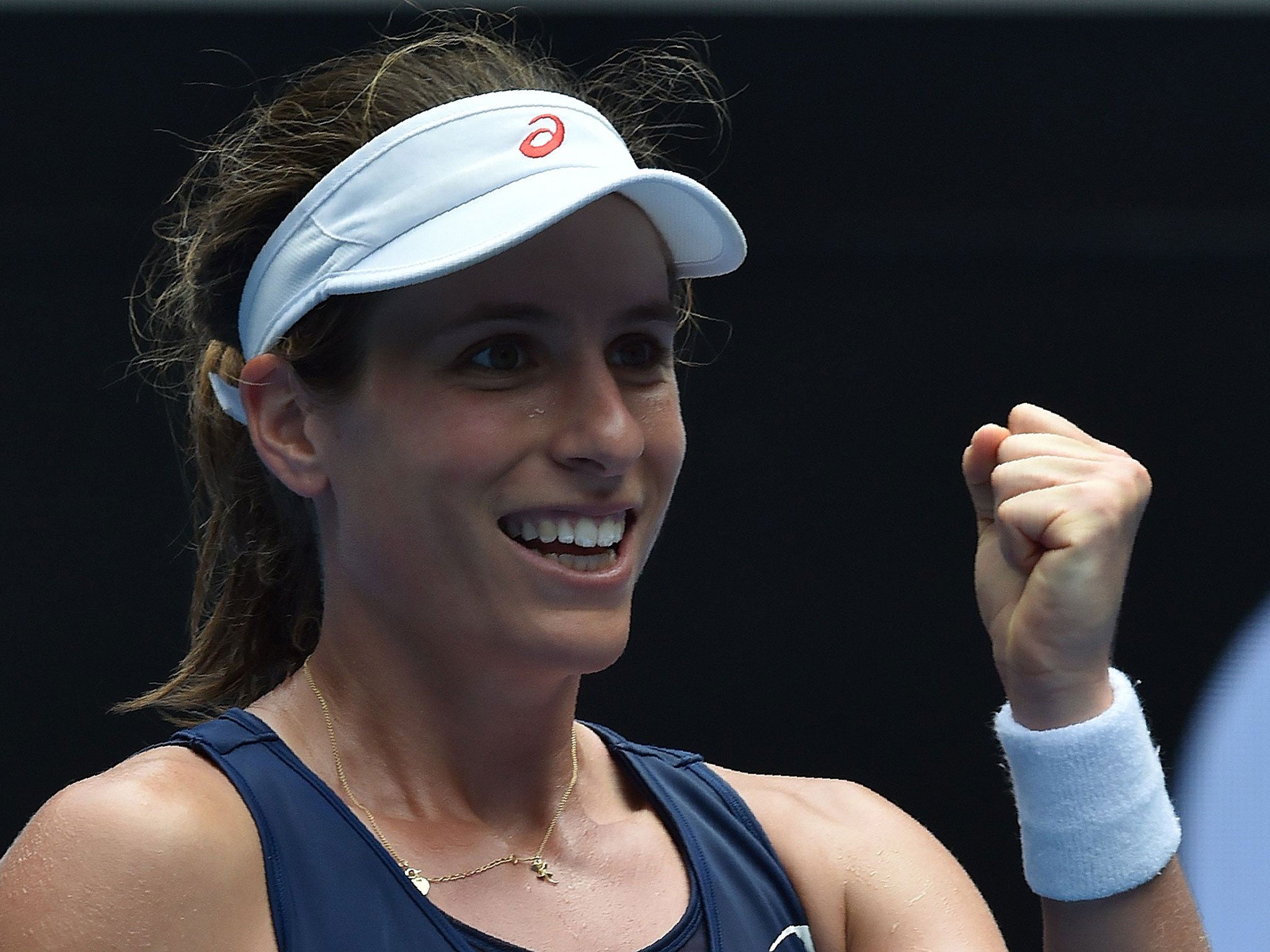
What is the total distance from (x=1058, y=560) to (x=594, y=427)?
1.31 feet

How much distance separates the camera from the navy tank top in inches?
51.6

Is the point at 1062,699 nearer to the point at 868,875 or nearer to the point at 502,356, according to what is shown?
the point at 868,875

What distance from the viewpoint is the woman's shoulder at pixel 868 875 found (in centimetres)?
154

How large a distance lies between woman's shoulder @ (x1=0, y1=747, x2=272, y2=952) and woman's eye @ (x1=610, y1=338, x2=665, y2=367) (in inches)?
19.9

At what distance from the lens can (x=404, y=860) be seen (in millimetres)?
1413

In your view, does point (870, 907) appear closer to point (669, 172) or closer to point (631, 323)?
point (631, 323)

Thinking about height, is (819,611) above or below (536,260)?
below

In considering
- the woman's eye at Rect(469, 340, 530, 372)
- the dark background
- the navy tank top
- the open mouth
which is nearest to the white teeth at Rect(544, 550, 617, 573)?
Answer: the open mouth

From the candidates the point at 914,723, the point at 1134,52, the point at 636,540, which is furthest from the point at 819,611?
the point at 636,540

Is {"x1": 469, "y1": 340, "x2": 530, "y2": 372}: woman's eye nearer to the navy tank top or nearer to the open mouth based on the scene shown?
the open mouth

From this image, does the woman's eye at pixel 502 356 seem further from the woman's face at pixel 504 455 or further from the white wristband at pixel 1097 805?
the white wristband at pixel 1097 805

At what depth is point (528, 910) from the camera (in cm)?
144

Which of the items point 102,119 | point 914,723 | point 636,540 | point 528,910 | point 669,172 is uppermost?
point 102,119

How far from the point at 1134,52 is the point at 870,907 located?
5.02 ft
